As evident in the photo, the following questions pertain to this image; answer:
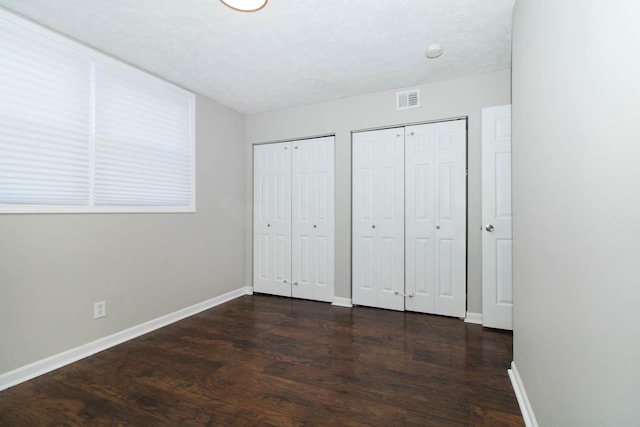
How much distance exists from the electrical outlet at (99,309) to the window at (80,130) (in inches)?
30.6

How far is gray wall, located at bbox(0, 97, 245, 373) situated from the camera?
78.1 inches

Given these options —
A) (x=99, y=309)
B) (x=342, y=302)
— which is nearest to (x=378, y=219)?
(x=342, y=302)

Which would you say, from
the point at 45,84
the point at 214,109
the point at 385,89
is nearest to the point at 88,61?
the point at 45,84

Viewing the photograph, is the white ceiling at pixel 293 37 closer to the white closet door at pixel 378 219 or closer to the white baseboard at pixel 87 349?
the white closet door at pixel 378 219

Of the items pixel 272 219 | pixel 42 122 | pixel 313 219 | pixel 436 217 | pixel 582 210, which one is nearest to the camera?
pixel 582 210

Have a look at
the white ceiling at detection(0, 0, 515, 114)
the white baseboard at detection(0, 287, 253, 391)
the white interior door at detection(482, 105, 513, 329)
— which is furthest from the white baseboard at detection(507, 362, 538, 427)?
the white baseboard at detection(0, 287, 253, 391)

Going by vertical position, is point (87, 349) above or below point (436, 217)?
below

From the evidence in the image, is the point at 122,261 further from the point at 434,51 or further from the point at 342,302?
the point at 434,51

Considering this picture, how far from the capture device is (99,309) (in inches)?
95.0

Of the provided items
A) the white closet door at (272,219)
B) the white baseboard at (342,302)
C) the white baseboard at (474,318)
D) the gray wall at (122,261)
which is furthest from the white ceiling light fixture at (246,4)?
the white baseboard at (474,318)

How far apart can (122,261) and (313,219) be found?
2.07 meters

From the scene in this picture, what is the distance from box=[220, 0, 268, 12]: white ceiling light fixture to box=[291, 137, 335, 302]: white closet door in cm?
195

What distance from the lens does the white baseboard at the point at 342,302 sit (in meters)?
3.52

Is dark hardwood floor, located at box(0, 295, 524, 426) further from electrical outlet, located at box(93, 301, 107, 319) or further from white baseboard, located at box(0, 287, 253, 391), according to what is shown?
electrical outlet, located at box(93, 301, 107, 319)
